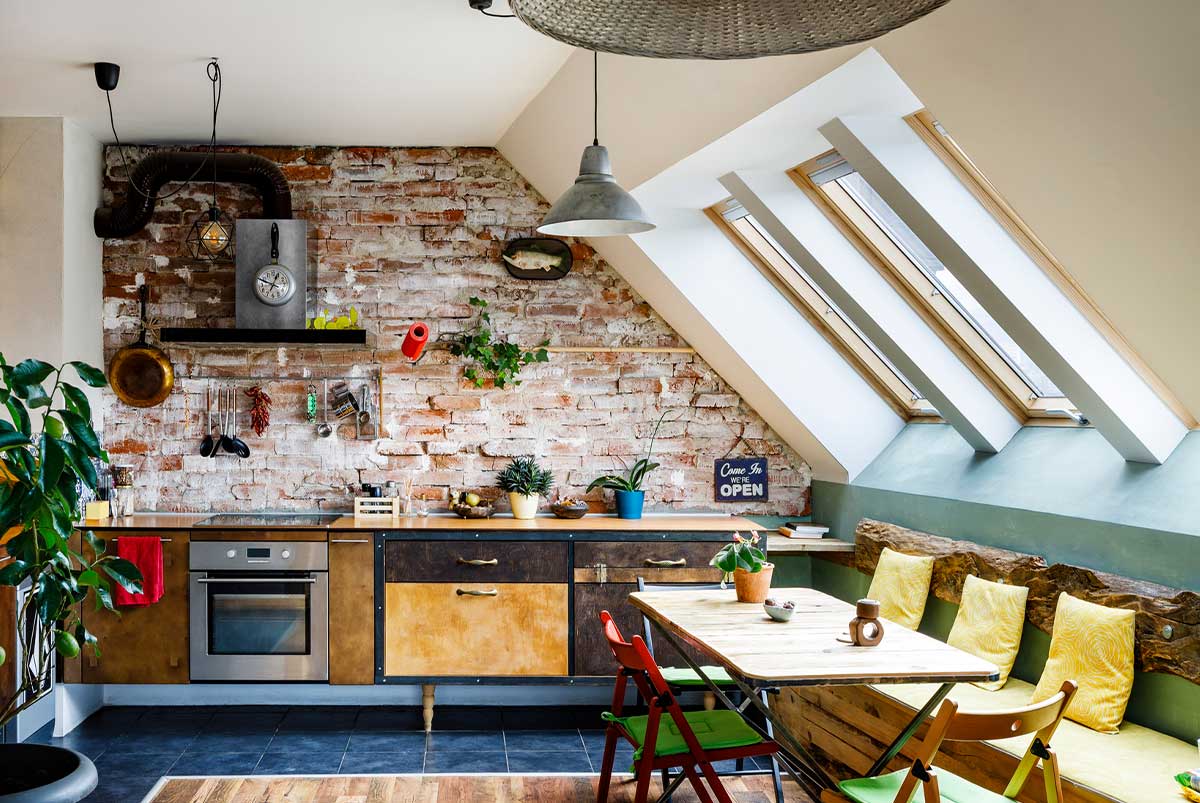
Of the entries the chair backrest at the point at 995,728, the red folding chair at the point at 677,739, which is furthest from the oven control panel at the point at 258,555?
the chair backrest at the point at 995,728

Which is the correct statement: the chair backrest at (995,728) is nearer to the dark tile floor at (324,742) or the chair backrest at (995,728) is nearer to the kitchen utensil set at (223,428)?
the dark tile floor at (324,742)

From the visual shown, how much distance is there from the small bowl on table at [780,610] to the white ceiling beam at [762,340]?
2064 millimetres

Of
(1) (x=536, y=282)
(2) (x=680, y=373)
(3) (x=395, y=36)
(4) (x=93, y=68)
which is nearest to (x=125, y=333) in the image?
(4) (x=93, y=68)

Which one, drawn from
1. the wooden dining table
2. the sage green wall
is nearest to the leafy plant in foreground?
the wooden dining table

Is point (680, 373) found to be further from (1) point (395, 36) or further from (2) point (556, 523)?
(1) point (395, 36)

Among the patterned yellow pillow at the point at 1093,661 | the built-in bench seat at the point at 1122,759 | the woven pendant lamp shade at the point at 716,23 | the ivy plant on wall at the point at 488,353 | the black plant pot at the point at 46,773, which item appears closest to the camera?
the woven pendant lamp shade at the point at 716,23

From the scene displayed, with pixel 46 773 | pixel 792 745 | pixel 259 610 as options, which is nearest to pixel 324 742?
pixel 259 610

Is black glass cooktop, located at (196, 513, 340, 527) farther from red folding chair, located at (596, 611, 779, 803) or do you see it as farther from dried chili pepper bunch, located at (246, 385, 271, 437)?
red folding chair, located at (596, 611, 779, 803)

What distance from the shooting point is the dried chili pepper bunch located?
18.5 ft

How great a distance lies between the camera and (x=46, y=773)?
2348 millimetres

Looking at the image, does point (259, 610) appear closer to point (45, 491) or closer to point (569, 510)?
point (569, 510)

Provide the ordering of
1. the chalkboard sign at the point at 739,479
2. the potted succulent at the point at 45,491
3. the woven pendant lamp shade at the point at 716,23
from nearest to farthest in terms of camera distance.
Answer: the woven pendant lamp shade at the point at 716,23 < the potted succulent at the point at 45,491 < the chalkboard sign at the point at 739,479

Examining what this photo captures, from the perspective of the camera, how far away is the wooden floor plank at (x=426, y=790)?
4.08 m

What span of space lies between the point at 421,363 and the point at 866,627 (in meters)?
3.33
